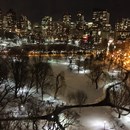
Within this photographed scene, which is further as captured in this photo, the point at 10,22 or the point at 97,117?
the point at 10,22

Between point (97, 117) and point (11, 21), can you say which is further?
point (11, 21)

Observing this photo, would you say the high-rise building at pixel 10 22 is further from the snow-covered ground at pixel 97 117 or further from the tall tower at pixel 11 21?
the snow-covered ground at pixel 97 117

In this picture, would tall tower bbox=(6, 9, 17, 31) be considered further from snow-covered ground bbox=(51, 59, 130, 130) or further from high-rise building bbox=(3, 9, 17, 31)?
snow-covered ground bbox=(51, 59, 130, 130)

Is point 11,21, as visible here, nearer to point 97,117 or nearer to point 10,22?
point 10,22

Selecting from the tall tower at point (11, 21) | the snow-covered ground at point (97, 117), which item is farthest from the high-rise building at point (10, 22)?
the snow-covered ground at point (97, 117)

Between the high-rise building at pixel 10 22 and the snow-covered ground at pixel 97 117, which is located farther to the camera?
the high-rise building at pixel 10 22

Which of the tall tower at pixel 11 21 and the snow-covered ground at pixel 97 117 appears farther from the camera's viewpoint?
the tall tower at pixel 11 21

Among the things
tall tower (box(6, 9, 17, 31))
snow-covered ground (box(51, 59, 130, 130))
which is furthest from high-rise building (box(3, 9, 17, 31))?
snow-covered ground (box(51, 59, 130, 130))

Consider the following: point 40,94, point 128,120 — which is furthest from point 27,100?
point 128,120

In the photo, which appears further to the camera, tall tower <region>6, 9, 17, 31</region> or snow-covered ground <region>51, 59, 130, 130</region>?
tall tower <region>6, 9, 17, 31</region>

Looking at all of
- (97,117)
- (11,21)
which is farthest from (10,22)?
(97,117)

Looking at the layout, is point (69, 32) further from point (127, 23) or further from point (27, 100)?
point (27, 100)
